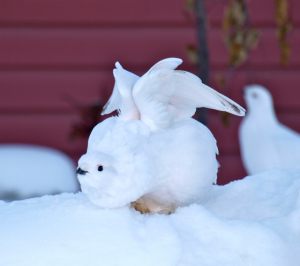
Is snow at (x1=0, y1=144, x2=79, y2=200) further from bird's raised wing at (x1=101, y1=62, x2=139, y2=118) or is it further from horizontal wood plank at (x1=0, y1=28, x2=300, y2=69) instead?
bird's raised wing at (x1=101, y1=62, x2=139, y2=118)

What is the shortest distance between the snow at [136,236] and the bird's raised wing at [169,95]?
5.3 inches

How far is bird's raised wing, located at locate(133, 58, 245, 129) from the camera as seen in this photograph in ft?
3.54

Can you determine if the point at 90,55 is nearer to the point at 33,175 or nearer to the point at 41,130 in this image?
the point at 41,130

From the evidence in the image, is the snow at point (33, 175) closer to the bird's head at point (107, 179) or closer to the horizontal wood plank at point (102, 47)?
the horizontal wood plank at point (102, 47)

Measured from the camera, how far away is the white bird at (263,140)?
2379 mm

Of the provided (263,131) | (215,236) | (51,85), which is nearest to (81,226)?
(215,236)

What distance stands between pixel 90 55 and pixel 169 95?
2.24 m

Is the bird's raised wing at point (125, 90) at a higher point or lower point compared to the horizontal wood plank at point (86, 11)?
higher

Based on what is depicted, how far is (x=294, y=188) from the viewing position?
3.92ft

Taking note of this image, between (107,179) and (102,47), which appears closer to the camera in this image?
(107,179)

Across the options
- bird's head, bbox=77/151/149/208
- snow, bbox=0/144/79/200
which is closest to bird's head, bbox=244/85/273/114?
snow, bbox=0/144/79/200

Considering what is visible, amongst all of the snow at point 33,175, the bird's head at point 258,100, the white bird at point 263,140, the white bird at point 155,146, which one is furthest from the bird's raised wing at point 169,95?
the bird's head at point 258,100


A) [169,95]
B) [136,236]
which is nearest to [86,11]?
[169,95]

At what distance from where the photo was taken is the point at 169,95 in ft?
3.64
